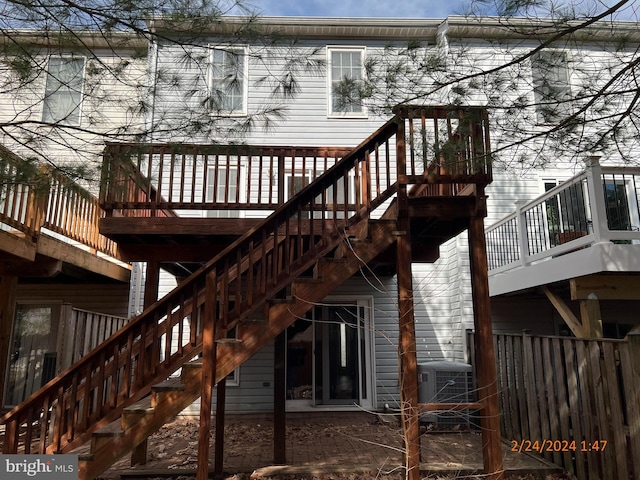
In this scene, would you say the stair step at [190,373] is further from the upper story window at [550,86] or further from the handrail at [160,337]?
the upper story window at [550,86]

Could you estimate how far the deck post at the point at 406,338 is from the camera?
3680mm

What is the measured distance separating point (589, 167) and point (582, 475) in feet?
10.8

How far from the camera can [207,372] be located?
3.78 metres

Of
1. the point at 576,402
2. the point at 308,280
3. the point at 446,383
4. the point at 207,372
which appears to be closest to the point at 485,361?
the point at 576,402

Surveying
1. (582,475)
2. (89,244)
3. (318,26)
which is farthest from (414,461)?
(318,26)

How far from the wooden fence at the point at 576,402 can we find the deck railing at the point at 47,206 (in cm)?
525

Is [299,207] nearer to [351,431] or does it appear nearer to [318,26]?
[351,431]

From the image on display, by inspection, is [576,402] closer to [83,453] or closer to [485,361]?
[485,361]

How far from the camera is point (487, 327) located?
4.17 meters

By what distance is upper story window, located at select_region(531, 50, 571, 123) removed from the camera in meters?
3.91

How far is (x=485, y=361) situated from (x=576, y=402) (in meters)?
1.34

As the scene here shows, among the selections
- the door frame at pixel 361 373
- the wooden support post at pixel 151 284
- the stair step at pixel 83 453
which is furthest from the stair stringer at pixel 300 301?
the door frame at pixel 361 373

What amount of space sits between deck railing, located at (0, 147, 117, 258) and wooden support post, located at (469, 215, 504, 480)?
3864mm
